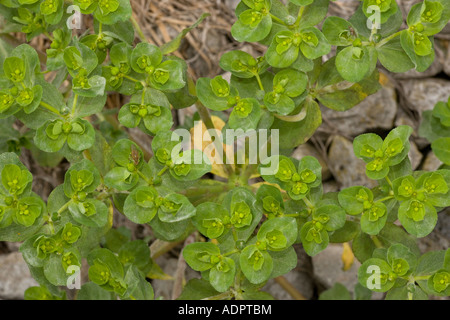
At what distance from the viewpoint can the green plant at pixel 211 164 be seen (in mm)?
1575

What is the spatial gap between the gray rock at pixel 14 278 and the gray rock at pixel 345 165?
139 centimetres

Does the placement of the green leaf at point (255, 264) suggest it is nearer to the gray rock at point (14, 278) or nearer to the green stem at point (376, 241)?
the green stem at point (376, 241)

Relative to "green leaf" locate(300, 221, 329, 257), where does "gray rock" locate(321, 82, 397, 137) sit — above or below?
above

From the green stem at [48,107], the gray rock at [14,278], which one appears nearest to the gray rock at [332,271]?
the gray rock at [14,278]

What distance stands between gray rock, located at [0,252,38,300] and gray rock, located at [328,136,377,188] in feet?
4.58

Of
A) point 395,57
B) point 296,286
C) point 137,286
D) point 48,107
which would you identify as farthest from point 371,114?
point 48,107

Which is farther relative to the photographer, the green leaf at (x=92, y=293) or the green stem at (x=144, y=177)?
the green leaf at (x=92, y=293)

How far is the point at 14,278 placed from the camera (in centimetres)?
261

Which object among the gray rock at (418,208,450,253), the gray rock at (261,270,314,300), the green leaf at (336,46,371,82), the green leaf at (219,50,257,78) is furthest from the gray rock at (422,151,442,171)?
the green leaf at (219,50,257,78)

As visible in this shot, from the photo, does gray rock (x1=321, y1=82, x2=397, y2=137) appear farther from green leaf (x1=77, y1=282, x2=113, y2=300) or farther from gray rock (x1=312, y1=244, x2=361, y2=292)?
green leaf (x1=77, y1=282, x2=113, y2=300)

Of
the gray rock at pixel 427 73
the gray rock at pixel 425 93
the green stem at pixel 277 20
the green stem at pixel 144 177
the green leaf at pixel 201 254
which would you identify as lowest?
the green leaf at pixel 201 254

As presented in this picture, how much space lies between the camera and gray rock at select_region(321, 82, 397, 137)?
2.57 meters

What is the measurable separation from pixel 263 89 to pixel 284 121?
0.49 feet
